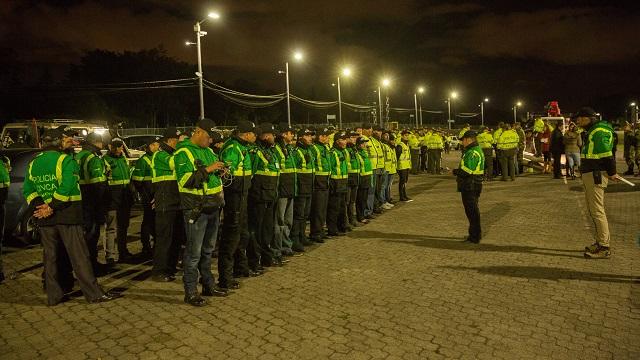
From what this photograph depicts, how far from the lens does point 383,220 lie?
39.5 ft

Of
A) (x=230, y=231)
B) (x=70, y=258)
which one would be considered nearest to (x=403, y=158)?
(x=230, y=231)

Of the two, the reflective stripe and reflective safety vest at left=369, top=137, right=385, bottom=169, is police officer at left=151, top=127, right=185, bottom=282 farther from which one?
reflective safety vest at left=369, top=137, right=385, bottom=169

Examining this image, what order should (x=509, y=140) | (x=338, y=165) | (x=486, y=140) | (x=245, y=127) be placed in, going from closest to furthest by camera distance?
1. (x=245, y=127)
2. (x=338, y=165)
3. (x=509, y=140)
4. (x=486, y=140)

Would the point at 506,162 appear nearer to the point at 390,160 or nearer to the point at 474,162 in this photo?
the point at 390,160

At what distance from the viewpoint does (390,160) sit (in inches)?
531

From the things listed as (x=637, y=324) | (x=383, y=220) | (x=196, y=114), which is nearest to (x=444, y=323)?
(x=637, y=324)

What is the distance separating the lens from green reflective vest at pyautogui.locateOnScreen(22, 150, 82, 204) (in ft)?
20.7

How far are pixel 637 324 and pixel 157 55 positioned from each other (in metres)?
89.2

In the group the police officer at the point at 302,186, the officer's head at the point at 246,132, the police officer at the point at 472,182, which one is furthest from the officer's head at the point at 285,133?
the police officer at the point at 472,182

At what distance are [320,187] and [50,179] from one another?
4706 mm

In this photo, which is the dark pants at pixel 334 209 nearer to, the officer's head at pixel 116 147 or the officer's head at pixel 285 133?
the officer's head at pixel 285 133

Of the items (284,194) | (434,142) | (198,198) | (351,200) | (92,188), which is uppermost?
(434,142)

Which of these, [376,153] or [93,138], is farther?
[376,153]

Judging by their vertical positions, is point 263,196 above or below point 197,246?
above
